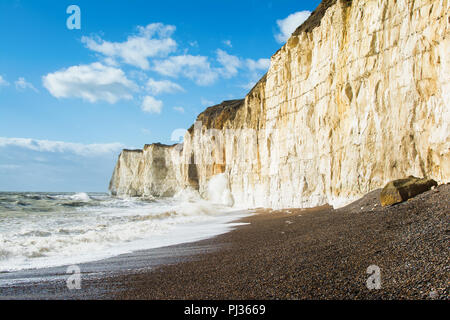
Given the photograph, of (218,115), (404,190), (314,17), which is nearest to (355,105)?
(404,190)

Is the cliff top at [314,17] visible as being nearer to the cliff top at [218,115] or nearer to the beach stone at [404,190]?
the beach stone at [404,190]

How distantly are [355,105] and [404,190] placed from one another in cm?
516

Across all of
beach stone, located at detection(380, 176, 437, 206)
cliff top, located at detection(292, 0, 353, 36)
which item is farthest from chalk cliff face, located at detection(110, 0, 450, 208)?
beach stone, located at detection(380, 176, 437, 206)

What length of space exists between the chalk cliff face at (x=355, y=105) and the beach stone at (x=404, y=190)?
1.50 ft

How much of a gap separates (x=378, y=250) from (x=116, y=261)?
18.6 ft

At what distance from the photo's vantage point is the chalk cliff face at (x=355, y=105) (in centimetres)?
879

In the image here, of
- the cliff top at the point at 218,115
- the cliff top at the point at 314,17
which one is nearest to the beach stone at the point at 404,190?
the cliff top at the point at 314,17

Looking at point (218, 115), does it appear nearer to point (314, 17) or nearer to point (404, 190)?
point (314, 17)

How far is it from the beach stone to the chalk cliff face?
18.1 inches

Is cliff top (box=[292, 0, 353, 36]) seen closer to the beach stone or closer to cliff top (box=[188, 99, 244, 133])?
the beach stone

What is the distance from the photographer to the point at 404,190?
26.7 feet

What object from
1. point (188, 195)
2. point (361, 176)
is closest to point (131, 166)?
point (188, 195)

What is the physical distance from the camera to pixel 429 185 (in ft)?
27.1
